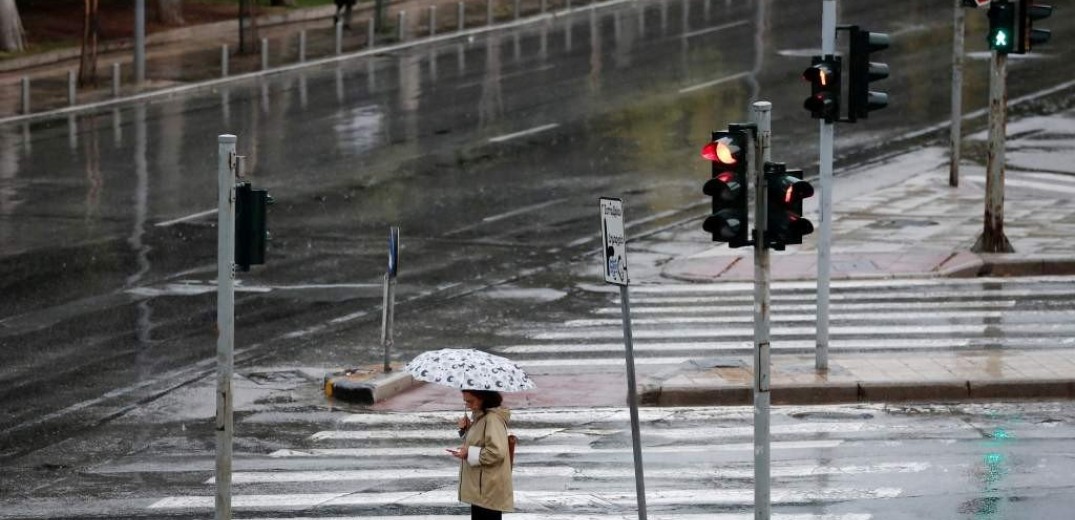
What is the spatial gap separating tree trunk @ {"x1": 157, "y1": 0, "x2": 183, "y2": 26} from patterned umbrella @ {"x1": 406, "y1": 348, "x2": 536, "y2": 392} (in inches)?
1495

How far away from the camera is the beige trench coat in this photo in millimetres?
11852

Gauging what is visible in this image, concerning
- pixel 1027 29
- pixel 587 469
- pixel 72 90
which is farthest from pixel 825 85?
pixel 72 90

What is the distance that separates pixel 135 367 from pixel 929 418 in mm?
8073

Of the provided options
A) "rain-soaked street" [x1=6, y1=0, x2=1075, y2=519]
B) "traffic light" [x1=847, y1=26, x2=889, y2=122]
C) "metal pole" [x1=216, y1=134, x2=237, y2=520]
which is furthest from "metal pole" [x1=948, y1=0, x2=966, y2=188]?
"metal pole" [x1=216, y1=134, x2=237, y2=520]

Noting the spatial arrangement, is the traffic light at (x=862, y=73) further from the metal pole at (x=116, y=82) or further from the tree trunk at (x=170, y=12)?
the tree trunk at (x=170, y=12)

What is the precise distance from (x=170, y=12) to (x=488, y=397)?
38351 millimetres

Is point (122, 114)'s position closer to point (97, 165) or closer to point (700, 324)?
point (97, 165)

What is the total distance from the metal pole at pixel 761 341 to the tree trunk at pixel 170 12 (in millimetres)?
Answer: 36909

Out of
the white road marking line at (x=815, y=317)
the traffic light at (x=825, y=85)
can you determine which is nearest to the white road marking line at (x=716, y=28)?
the white road marking line at (x=815, y=317)

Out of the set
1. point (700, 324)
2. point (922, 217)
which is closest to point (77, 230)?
point (700, 324)

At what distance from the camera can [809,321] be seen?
2203cm

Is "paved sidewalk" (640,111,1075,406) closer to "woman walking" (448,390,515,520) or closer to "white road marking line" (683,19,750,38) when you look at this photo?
"woman walking" (448,390,515,520)

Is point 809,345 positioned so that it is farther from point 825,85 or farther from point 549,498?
point 549,498

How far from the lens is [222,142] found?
1202 cm
